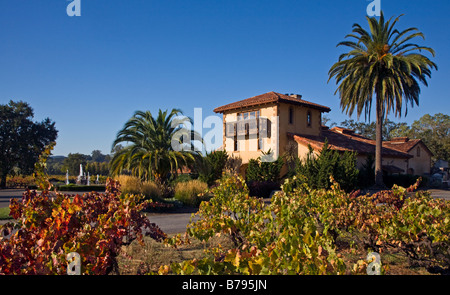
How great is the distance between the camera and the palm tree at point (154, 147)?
56.8ft

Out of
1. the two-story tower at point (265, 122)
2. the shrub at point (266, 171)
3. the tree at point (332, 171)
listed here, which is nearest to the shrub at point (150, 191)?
the tree at point (332, 171)

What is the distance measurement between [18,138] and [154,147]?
30.5 meters

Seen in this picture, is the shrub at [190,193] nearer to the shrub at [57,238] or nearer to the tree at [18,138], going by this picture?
the shrub at [57,238]

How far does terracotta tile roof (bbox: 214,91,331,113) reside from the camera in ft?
92.3

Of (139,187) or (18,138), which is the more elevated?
(18,138)

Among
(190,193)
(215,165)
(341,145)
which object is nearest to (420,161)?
(341,145)

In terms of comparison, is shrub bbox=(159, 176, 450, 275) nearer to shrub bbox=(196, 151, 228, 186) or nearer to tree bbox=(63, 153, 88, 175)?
shrub bbox=(196, 151, 228, 186)

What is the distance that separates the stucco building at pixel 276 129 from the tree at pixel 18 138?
23.4 m

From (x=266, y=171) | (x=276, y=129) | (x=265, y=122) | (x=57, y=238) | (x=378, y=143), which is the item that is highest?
(x=265, y=122)

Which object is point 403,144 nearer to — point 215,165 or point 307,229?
point 215,165

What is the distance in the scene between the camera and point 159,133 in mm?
18109

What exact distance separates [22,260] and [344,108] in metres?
25.0

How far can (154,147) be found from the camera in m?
17.8
